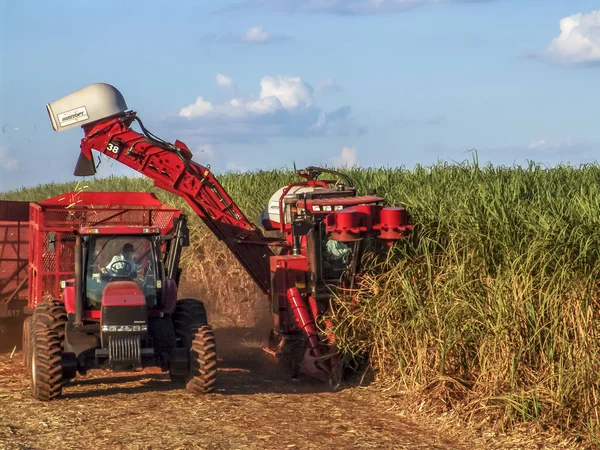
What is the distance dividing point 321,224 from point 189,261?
8.52m

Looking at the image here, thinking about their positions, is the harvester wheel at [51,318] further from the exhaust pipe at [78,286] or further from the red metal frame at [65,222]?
the red metal frame at [65,222]

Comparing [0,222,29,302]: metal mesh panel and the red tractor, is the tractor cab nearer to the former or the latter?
the red tractor

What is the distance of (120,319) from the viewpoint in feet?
34.8

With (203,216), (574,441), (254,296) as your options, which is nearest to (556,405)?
(574,441)

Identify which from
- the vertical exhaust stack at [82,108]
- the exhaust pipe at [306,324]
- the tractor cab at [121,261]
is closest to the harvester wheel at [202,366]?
the tractor cab at [121,261]

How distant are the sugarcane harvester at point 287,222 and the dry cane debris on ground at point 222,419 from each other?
760 millimetres

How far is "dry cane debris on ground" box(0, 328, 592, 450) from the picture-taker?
8883 millimetres

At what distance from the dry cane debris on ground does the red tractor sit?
38cm

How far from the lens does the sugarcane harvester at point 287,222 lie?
11500 mm

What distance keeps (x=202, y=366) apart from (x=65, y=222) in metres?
3.62

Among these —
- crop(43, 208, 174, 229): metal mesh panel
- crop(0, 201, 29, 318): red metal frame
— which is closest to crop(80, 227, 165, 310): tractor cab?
crop(43, 208, 174, 229): metal mesh panel

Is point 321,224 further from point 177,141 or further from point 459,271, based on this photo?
point 177,141

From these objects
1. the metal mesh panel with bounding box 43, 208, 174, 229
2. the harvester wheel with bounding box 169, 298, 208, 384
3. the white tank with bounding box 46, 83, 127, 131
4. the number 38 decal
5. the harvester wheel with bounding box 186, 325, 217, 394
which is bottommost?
the harvester wheel with bounding box 186, 325, 217, 394

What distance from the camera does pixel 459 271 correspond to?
10016mm
